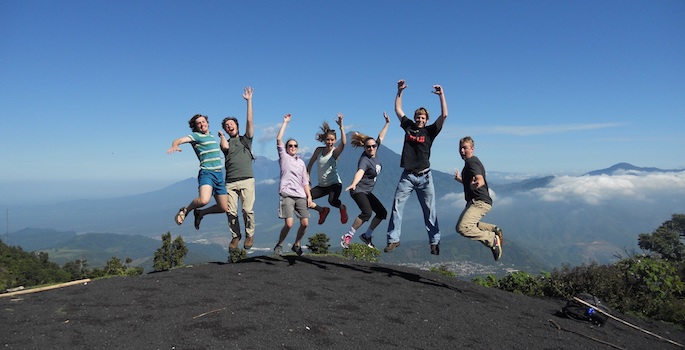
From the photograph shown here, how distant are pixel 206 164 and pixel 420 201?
4296 millimetres

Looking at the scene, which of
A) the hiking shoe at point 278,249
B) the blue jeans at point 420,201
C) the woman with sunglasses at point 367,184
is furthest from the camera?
the hiking shoe at point 278,249

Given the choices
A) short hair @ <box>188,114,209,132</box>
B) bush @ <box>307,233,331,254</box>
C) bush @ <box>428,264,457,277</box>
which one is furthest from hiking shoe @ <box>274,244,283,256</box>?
bush @ <box>307,233,331,254</box>

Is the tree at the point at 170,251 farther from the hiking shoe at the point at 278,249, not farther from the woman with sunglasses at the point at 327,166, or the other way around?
the woman with sunglasses at the point at 327,166

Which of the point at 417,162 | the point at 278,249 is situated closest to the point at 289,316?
the point at 278,249

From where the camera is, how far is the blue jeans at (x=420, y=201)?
26.1ft

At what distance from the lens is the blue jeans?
7945 mm

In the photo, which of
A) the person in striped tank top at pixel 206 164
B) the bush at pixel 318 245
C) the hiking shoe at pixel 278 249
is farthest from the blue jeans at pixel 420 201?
the bush at pixel 318 245

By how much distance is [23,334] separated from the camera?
464 cm

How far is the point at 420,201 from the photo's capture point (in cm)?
803

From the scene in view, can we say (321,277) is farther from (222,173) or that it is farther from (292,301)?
(222,173)

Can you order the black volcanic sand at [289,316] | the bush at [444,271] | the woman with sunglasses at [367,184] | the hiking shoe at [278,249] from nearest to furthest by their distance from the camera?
the black volcanic sand at [289,316] < the woman with sunglasses at [367,184] < the hiking shoe at [278,249] < the bush at [444,271]

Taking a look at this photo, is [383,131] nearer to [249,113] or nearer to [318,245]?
[249,113]

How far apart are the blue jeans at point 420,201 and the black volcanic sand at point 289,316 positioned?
42.8 inches

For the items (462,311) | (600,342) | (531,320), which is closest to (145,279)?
(462,311)
